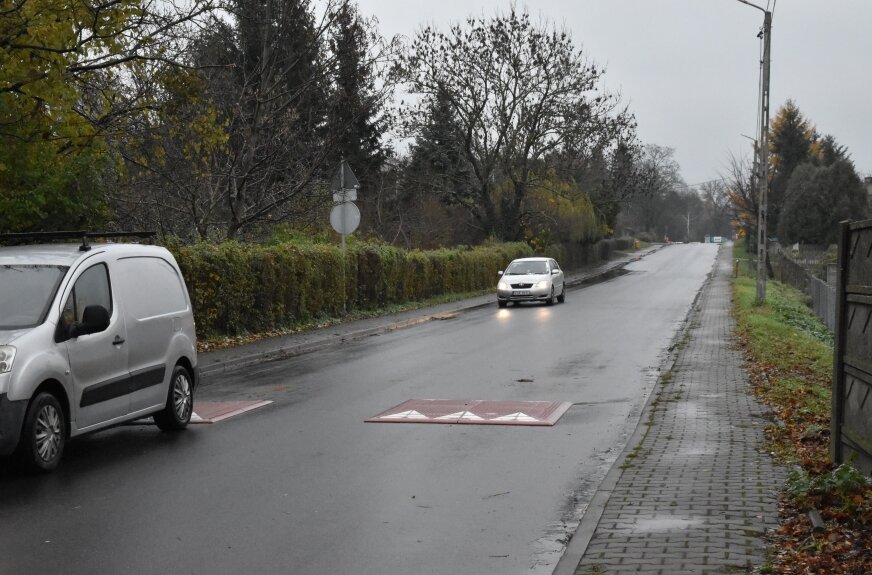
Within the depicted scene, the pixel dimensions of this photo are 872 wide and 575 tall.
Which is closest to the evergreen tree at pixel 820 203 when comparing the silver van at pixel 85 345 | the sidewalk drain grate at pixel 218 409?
the sidewalk drain grate at pixel 218 409

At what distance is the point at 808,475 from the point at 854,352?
98cm

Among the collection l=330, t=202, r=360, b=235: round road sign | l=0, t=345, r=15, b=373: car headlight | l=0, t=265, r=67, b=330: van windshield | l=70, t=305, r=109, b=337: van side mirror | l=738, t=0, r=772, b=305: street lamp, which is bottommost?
l=0, t=345, r=15, b=373: car headlight

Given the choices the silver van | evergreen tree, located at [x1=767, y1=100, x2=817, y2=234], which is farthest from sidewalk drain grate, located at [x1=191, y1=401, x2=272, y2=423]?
evergreen tree, located at [x1=767, y1=100, x2=817, y2=234]

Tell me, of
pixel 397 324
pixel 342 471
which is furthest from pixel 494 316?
pixel 342 471

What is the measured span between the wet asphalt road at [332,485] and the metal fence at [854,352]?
1.94 m

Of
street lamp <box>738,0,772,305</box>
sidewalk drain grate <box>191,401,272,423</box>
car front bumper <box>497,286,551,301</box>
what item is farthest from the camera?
car front bumper <box>497,286,551,301</box>

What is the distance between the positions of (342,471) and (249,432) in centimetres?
235

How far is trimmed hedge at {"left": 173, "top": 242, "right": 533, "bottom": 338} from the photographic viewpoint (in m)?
19.8

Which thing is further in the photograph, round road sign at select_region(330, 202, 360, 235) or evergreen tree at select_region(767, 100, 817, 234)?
evergreen tree at select_region(767, 100, 817, 234)

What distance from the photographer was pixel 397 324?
26.1 meters

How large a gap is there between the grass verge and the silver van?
223 inches

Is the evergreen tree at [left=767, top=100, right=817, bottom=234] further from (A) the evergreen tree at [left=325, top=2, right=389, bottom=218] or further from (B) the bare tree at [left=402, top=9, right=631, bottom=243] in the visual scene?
(A) the evergreen tree at [left=325, top=2, right=389, bottom=218]

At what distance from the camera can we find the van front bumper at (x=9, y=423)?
786 centimetres

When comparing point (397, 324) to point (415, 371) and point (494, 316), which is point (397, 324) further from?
point (415, 371)
